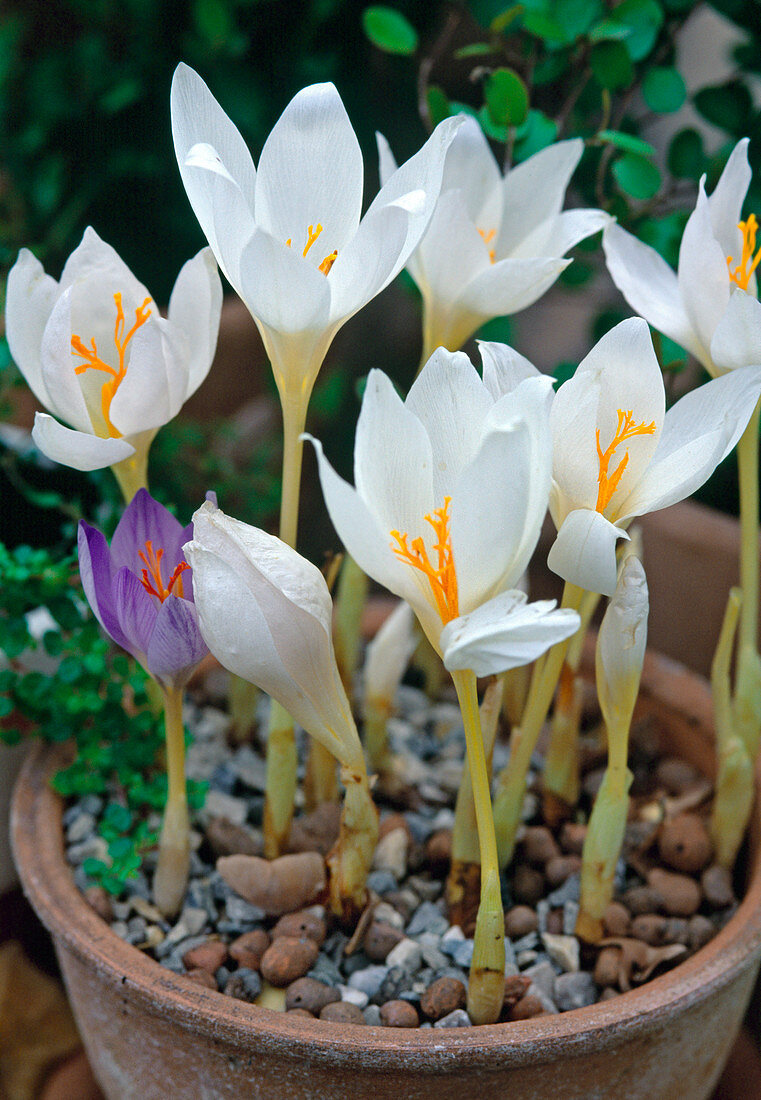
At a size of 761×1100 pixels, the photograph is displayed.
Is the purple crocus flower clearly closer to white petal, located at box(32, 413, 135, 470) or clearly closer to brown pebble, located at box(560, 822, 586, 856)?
white petal, located at box(32, 413, 135, 470)

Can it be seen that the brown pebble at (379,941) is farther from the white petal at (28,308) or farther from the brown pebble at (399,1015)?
the white petal at (28,308)

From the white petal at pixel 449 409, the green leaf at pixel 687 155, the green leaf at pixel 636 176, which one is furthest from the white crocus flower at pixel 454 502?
the green leaf at pixel 687 155

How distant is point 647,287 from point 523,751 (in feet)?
0.65

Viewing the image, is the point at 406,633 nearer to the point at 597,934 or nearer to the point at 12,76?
the point at 597,934

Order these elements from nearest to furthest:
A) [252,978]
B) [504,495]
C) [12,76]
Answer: [504,495] < [252,978] < [12,76]

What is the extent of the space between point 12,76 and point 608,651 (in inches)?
28.9

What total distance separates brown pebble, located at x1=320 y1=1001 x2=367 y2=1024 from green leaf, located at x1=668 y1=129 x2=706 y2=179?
0.45 meters

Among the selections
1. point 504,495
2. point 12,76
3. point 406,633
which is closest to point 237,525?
point 504,495

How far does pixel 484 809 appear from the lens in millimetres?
344

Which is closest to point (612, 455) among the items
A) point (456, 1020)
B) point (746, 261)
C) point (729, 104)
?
point (746, 261)

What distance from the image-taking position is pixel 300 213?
369 mm

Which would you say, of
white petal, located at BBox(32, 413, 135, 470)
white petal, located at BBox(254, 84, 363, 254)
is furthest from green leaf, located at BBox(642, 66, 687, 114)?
white petal, located at BBox(32, 413, 135, 470)

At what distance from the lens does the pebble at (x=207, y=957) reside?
41 centimetres

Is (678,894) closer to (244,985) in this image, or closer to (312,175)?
(244,985)
